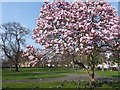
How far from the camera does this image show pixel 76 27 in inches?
707

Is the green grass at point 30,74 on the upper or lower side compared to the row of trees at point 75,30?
lower

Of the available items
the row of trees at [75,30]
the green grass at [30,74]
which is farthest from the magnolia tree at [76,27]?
the green grass at [30,74]

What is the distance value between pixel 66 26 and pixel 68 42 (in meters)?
1.05

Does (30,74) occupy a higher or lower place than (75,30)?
lower

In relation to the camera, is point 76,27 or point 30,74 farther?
point 30,74

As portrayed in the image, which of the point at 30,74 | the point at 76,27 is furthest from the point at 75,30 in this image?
the point at 30,74

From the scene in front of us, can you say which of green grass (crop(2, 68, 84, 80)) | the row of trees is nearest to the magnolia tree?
the row of trees

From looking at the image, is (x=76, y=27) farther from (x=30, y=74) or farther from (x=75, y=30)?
(x=30, y=74)

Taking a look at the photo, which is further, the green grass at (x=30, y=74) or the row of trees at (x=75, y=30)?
the green grass at (x=30, y=74)

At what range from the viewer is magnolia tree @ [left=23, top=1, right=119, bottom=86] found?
17641mm

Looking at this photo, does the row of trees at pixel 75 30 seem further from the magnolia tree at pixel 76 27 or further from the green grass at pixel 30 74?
the green grass at pixel 30 74

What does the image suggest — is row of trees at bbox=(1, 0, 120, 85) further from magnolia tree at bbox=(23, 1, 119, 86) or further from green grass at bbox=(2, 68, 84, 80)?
green grass at bbox=(2, 68, 84, 80)

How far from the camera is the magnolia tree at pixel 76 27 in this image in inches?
695

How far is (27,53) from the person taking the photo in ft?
61.3
